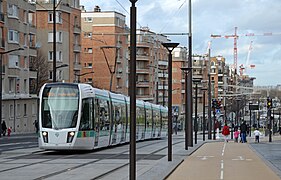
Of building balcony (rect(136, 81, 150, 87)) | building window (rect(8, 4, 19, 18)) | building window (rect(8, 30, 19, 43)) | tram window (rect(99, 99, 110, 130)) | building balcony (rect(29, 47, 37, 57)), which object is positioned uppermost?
building window (rect(8, 4, 19, 18))

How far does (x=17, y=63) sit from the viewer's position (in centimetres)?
7800

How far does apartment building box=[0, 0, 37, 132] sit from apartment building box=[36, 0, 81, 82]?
22.5 ft

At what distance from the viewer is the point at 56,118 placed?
32.2 m

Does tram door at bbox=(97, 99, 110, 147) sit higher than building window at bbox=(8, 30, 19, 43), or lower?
lower

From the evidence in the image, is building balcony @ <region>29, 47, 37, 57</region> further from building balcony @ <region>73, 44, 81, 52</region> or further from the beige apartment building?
the beige apartment building

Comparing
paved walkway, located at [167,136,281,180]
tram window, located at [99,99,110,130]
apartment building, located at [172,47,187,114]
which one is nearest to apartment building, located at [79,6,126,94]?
apartment building, located at [172,47,187,114]

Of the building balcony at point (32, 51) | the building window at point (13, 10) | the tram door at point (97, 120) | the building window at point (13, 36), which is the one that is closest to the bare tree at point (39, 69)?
the building balcony at point (32, 51)

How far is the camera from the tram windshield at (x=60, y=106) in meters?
32.1

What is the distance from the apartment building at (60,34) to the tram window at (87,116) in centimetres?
5622

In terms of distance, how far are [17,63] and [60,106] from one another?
46.8 meters

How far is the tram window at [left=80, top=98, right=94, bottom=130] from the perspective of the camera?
32.9 m

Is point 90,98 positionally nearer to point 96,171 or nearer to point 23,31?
point 96,171

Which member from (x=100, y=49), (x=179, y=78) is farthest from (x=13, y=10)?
(x=179, y=78)

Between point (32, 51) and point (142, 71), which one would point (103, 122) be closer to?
point (32, 51)
